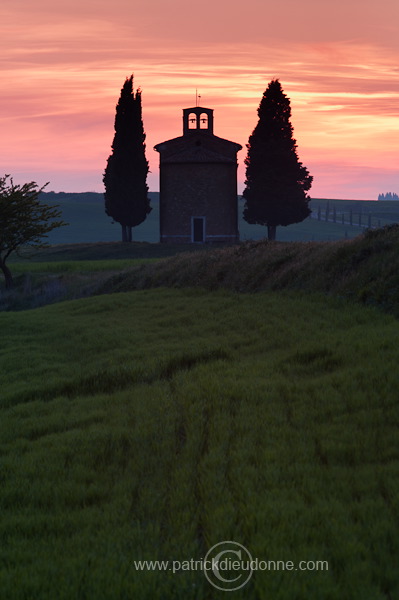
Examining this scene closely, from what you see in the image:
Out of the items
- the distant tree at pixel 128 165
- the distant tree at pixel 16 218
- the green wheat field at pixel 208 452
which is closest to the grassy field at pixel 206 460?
the green wheat field at pixel 208 452

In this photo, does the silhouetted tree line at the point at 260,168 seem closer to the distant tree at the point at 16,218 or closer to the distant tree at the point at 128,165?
the distant tree at the point at 128,165

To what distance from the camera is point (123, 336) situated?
759 inches

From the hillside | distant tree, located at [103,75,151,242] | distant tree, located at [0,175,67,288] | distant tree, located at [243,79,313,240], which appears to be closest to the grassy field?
the hillside

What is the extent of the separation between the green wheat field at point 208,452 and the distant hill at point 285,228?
108293mm

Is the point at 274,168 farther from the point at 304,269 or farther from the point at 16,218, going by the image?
the point at 304,269

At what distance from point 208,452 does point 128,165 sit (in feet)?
196

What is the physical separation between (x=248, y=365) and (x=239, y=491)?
6.37m

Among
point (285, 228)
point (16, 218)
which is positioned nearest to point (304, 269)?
point (16, 218)

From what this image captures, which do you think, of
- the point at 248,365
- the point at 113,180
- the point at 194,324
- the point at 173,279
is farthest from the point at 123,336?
the point at 113,180

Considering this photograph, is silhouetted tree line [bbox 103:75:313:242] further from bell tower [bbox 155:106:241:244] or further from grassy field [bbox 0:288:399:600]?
grassy field [bbox 0:288:399:600]

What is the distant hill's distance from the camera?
13912 centimetres

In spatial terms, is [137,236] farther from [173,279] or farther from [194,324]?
[194,324]

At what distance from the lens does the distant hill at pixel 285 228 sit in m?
139

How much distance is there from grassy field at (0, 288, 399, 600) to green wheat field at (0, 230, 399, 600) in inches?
1.0
